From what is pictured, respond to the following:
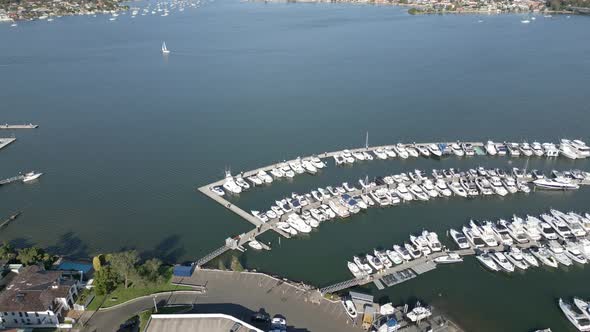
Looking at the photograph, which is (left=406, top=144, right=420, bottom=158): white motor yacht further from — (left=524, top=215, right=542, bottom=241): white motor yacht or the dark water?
(left=524, top=215, right=542, bottom=241): white motor yacht

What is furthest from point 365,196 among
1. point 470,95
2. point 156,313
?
point 470,95

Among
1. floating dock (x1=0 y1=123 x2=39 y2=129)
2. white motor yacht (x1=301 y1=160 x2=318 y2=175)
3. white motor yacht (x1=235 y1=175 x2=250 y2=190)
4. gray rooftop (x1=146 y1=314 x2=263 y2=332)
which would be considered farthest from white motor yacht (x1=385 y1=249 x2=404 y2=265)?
floating dock (x1=0 y1=123 x2=39 y2=129)

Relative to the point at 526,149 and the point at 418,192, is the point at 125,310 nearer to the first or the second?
the point at 418,192

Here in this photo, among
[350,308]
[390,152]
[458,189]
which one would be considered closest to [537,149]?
[458,189]

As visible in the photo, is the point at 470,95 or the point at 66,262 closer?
the point at 66,262

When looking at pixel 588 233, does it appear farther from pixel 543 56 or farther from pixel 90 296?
pixel 543 56

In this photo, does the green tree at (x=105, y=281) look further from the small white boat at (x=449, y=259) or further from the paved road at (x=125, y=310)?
the small white boat at (x=449, y=259)
